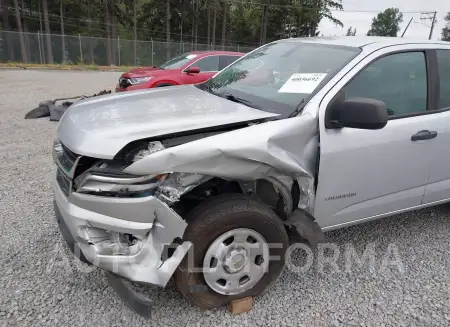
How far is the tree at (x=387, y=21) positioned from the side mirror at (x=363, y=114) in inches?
3187

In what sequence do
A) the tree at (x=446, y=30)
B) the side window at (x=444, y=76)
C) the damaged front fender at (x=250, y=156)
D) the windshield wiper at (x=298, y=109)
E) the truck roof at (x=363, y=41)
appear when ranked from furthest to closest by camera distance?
the tree at (x=446, y=30)
the side window at (x=444, y=76)
the truck roof at (x=363, y=41)
the windshield wiper at (x=298, y=109)
the damaged front fender at (x=250, y=156)

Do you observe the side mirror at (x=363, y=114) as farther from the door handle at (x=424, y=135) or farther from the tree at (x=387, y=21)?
the tree at (x=387, y=21)

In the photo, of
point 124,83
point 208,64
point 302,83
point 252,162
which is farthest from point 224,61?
point 252,162

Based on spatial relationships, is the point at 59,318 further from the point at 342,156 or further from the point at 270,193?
the point at 342,156

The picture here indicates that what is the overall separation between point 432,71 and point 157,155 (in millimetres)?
2409

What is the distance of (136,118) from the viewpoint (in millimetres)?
2293

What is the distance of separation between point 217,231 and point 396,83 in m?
1.85

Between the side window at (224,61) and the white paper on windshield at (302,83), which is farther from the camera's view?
the side window at (224,61)

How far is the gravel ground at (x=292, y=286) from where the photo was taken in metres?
2.34

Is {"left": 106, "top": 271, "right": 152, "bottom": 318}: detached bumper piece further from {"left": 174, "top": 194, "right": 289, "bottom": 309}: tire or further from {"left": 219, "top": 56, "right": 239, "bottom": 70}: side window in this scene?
{"left": 219, "top": 56, "right": 239, "bottom": 70}: side window

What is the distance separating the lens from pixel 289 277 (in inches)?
109

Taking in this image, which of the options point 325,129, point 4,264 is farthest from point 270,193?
point 4,264

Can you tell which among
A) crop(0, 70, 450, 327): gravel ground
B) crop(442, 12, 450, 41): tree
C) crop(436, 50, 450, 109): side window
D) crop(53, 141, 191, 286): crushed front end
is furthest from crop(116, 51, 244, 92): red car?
crop(442, 12, 450, 41): tree

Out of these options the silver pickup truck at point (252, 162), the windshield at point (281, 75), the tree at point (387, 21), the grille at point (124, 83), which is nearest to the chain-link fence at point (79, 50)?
the grille at point (124, 83)
